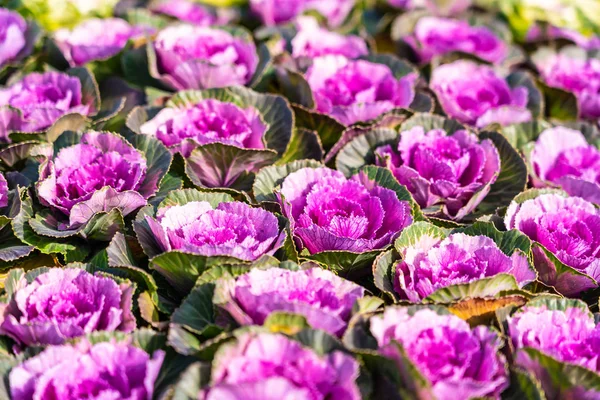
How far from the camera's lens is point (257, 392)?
130cm

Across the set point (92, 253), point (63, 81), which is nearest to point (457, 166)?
point (92, 253)

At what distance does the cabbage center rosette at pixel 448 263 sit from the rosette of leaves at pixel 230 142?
600 millimetres

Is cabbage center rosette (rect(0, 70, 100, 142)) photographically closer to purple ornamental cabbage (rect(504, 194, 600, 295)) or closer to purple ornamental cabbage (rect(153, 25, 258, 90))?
purple ornamental cabbage (rect(153, 25, 258, 90))

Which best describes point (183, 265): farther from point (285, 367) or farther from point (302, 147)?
point (302, 147)

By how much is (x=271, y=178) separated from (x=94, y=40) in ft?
4.57

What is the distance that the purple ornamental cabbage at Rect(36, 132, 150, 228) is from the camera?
1971 millimetres

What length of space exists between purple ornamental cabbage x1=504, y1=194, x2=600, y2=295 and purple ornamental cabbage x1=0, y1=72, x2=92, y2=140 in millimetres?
1589

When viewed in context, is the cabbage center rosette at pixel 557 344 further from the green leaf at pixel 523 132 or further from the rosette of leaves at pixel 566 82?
the rosette of leaves at pixel 566 82

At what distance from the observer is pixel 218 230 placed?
1.80 m

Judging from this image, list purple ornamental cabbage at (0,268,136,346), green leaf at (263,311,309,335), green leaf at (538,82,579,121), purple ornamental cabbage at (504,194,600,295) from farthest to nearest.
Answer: green leaf at (538,82,579,121)
purple ornamental cabbage at (504,194,600,295)
purple ornamental cabbage at (0,268,136,346)
green leaf at (263,311,309,335)

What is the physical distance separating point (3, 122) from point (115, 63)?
26.4 inches

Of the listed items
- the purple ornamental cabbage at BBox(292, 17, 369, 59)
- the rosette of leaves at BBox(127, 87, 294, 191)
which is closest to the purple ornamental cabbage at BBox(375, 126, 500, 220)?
the rosette of leaves at BBox(127, 87, 294, 191)

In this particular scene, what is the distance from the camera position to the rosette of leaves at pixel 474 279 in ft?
5.61

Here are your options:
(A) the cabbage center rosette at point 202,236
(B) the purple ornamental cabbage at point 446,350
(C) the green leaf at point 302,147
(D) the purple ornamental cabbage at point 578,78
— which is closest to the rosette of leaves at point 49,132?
(A) the cabbage center rosette at point 202,236
